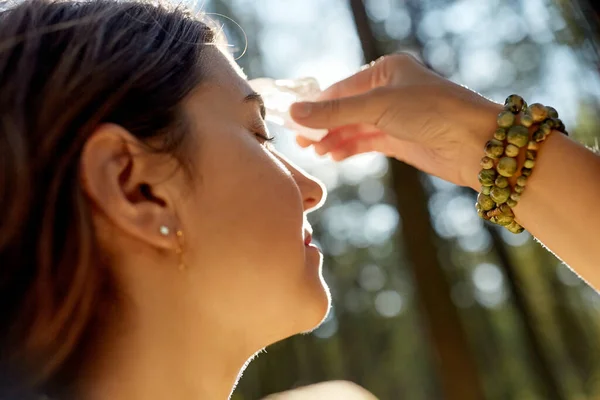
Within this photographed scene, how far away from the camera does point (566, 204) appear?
1120 millimetres

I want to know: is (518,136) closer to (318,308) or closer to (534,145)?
(534,145)

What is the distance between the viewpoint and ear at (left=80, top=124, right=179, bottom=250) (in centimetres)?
89

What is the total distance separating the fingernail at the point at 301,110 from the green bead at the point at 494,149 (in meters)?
0.37

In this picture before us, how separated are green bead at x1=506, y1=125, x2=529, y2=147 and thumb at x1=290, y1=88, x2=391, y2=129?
0.87ft

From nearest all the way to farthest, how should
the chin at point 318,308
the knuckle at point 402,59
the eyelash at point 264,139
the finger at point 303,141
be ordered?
1. the chin at point 318,308
2. the eyelash at point 264,139
3. the knuckle at point 402,59
4. the finger at point 303,141

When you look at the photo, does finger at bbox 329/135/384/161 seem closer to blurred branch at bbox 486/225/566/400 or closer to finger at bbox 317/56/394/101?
finger at bbox 317/56/394/101

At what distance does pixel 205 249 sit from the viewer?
929mm

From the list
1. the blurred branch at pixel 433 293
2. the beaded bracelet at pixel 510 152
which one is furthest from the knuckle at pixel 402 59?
the blurred branch at pixel 433 293

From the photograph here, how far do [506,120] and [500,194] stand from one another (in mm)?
148

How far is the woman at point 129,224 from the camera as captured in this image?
2.77ft

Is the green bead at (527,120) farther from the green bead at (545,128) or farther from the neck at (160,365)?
the neck at (160,365)

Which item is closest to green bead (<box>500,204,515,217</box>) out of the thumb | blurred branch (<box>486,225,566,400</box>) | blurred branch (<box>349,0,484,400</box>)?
the thumb

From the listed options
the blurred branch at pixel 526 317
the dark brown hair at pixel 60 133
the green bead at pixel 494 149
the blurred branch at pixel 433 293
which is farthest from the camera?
the blurred branch at pixel 526 317

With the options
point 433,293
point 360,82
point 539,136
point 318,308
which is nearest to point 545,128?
point 539,136
